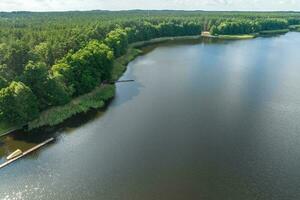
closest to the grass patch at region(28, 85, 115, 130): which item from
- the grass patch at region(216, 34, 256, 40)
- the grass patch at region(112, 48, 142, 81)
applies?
the grass patch at region(112, 48, 142, 81)

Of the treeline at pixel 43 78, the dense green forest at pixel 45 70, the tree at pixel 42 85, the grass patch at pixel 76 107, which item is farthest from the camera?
the tree at pixel 42 85

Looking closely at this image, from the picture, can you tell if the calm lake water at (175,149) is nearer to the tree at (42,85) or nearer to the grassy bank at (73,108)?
the grassy bank at (73,108)

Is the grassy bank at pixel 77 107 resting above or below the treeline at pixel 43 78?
below

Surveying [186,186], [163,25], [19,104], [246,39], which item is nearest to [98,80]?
[19,104]

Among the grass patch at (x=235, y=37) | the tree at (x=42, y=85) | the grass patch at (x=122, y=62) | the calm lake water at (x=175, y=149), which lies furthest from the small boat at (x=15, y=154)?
the grass patch at (x=235, y=37)

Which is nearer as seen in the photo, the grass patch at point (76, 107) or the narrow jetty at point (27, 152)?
the narrow jetty at point (27, 152)

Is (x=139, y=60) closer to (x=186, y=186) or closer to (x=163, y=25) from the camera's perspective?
(x=163, y=25)

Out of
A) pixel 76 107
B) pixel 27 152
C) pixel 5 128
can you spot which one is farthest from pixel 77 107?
pixel 27 152
